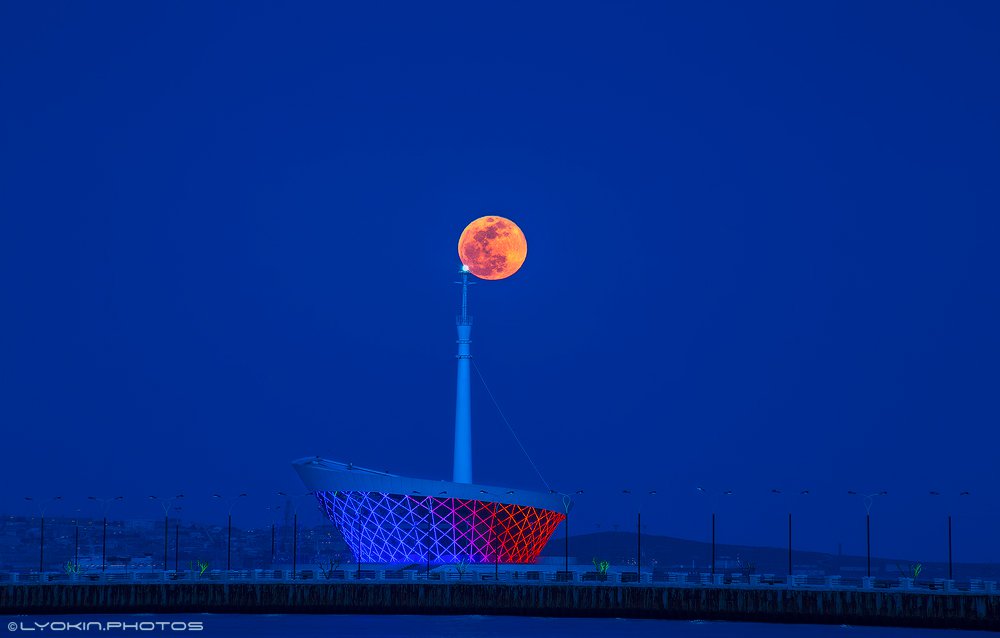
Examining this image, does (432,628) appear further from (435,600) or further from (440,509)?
(440,509)

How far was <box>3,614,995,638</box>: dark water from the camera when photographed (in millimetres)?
88438

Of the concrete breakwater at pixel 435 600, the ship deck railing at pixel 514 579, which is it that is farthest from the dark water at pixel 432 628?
the ship deck railing at pixel 514 579

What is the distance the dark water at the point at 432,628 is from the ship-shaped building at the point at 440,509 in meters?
14.0

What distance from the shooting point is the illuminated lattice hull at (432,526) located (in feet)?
388

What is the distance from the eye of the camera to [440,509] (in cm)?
11781

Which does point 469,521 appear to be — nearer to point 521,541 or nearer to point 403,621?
point 521,541

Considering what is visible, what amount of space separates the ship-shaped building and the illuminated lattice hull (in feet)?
0.24

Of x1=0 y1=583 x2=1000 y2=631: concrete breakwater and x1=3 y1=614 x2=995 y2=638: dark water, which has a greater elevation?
x1=0 y1=583 x2=1000 y2=631: concrete breakwater

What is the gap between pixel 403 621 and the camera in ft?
329

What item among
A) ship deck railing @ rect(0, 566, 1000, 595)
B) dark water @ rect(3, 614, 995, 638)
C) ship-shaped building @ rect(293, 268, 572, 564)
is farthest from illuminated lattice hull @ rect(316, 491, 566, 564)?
dark water @ rect(3, 614, 995, 638)

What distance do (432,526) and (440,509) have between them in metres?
1.99

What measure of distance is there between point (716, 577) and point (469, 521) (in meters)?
23.5

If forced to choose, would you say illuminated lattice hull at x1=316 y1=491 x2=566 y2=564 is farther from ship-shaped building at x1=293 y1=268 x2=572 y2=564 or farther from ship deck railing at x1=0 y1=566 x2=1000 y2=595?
ship deck railing at x1=0 y1=566 x2=1000 y2=595

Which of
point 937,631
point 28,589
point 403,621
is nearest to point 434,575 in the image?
point 403,621
